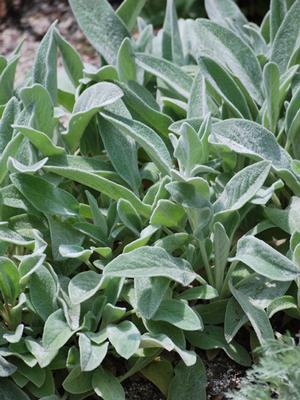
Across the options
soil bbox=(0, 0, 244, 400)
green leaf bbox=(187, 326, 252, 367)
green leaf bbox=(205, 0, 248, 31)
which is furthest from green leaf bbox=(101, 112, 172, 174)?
soil bbox=(0, 0, 244, 400)

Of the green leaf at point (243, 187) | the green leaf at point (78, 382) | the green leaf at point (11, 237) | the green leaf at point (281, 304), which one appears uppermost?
the green leaf at point (11, 237)

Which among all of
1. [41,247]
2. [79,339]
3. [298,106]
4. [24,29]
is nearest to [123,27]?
[298,106]

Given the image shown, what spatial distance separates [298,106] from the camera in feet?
7.77

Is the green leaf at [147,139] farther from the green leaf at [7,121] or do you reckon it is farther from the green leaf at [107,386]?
the green leaf at [107,386]

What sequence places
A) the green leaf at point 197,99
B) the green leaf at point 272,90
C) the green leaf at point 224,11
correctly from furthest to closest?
the green leaf at point 224,11, the green leaf at point 197,99, the green leaf at point 272,90

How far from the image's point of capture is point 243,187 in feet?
7.10

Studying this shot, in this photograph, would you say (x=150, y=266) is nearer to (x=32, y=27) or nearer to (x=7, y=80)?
(x=7, y=80)

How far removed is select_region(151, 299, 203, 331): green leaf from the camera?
80.9 inches

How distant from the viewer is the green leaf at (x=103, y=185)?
2.21 meters

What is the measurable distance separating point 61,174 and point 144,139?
0.24 metres

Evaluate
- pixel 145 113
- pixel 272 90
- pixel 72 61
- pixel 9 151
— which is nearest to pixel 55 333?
pixel 9 151

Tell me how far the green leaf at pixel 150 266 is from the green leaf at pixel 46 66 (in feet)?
2.20

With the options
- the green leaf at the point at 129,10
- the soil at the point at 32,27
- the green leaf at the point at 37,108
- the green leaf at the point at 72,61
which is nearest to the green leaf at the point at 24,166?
the green leaf at the point at 37,108

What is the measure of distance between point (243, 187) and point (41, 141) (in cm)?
55
